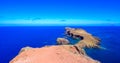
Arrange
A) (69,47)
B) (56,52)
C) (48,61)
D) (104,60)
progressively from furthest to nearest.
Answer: (104,60)
(69,47)
(56,52)
(48,61)

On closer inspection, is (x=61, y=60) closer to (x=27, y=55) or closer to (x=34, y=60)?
(x=34, y=60)

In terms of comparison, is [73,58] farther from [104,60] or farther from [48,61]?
[104,60]

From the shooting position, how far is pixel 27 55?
3120 cm

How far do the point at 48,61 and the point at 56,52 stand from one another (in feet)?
9.83

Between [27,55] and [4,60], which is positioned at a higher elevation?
[27,55]

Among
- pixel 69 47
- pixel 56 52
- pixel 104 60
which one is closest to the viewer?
pixel 56 52

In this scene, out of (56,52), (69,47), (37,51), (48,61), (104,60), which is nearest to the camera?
(48,61)

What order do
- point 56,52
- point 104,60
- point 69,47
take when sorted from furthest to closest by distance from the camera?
point 104,60, point 69,47, point 56,52

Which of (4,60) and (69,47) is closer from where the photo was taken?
(69,47)

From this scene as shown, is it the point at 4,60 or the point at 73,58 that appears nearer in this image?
the point at 73,58

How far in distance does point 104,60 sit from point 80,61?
2714cm

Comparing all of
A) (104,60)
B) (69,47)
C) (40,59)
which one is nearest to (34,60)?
(40,59)

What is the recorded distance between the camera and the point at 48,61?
28094mm

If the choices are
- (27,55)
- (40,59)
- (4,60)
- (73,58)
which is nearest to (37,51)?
(27,55)
